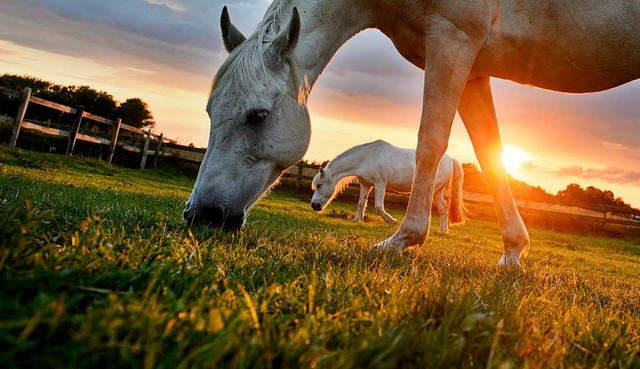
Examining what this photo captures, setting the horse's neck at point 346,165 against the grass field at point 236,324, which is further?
the horse's neck at point 346,165

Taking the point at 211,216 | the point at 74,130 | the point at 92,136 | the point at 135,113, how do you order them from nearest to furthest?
the point at 211,216 → the point at 74,130 → the point at 92,136 → the point at 135,113

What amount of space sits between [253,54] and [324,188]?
979 cm

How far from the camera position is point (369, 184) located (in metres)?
13.9

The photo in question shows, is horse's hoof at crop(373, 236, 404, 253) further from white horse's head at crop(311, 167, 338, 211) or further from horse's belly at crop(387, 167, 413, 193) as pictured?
horse's belly at crop(387, 167, 413, 193)

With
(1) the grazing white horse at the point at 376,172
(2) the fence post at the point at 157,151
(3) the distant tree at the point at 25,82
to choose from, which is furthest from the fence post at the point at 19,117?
(3) the distant tree at the point at 25,82

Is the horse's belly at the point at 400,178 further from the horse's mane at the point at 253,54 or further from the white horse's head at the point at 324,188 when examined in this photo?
the horse's mane at the point at 253,54

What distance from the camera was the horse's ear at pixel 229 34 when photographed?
10.4 feet

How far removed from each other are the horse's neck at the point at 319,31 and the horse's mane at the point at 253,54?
0.10 meters

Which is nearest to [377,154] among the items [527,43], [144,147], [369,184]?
[369,184]

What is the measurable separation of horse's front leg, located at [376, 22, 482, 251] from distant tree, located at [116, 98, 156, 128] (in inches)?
1455

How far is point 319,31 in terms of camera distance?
123 inches

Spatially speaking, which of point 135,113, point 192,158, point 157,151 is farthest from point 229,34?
point 135,113

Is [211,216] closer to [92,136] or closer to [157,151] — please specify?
[92,136]

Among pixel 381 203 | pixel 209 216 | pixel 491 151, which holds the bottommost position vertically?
pixel 209 216
